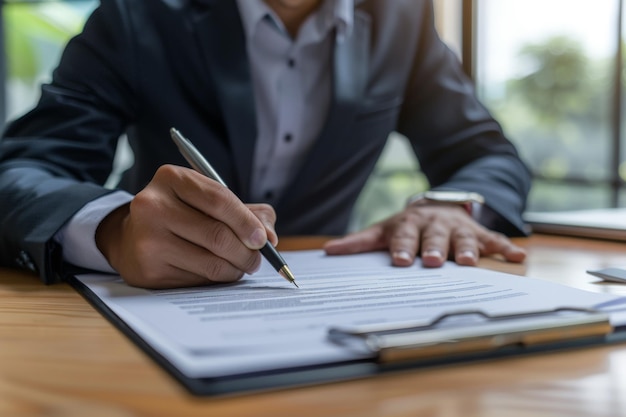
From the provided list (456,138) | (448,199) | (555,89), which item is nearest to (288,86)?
(456,138)

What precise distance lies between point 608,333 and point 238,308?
0.26 metres

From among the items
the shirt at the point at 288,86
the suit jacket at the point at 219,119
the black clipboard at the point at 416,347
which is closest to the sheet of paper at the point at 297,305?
the black clipboard at the point at 416,347

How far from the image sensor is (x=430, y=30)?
1466mm

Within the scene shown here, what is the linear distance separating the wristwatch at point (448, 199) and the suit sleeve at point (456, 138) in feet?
0.17

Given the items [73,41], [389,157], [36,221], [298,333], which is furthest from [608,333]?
[389,157]

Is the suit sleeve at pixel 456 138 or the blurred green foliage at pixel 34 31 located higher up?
the blurred green foliage at pixel 34 31

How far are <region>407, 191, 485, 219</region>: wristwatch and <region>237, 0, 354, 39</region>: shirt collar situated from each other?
413 mm

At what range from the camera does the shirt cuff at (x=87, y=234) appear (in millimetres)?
729

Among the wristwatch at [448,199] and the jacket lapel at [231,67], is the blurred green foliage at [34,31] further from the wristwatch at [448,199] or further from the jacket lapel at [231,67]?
the wristwatch at [448,199]

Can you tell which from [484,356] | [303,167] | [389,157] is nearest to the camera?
[484,356]

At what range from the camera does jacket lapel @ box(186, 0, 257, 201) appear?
1154 millimetres

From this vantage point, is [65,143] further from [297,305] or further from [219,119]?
[297,305]

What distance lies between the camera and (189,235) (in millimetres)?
635

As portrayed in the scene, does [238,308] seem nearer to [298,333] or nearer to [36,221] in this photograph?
[298,333]
